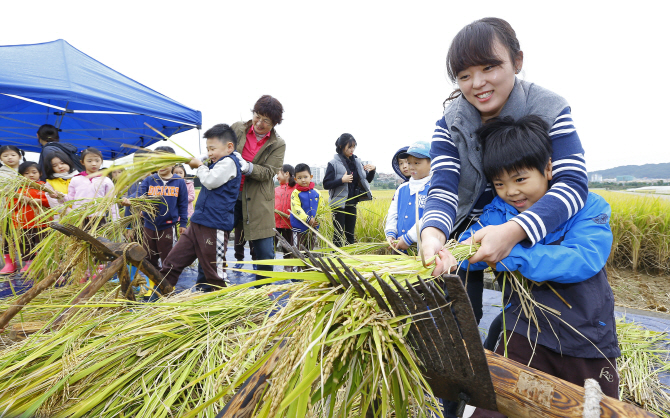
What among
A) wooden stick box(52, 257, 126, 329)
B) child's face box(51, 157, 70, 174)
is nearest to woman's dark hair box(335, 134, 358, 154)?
wooden stick box(52, 257, 126, 329)

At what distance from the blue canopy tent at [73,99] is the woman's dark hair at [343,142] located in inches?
105

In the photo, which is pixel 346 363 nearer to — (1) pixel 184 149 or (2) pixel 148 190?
(1) pixel 184 149

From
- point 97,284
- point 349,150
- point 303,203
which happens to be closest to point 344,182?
point 349,150

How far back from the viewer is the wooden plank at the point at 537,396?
2.35ft

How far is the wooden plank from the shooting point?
0.72m

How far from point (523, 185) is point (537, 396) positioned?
750 mm

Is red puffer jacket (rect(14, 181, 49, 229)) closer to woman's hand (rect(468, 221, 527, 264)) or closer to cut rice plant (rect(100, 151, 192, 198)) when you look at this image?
cut rice plant (rect(100, 151, 192, 198))

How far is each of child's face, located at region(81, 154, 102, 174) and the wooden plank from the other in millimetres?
4529

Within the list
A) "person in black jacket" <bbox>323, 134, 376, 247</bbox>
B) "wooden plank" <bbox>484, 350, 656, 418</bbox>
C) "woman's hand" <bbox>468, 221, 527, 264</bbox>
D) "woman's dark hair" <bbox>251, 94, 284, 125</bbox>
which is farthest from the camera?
"person in black jacket" <bbox>323, 134, 376, 247</bbox>

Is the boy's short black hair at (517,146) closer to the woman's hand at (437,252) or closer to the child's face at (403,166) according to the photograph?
the woman's hand at (437,252)

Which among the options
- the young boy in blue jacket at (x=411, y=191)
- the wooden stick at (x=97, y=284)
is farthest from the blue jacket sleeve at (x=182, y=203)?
the young boy in blue jacket at (x=411, y=191)

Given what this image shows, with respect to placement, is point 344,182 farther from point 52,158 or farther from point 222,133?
point 52,158

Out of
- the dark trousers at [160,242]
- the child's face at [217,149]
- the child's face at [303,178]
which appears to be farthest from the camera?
the child's face at [303,178]

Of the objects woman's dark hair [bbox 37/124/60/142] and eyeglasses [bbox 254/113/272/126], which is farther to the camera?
woman's dark hair [bbox 37/124/60/142]
